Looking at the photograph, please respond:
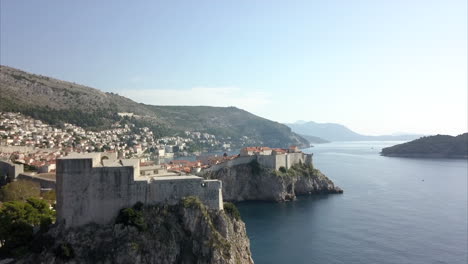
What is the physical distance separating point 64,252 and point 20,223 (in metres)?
4.52

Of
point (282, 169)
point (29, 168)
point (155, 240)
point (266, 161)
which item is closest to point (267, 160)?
point (266, 161)

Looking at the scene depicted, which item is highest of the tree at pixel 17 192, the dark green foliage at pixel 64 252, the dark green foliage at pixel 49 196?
the tree at pixel 17 192

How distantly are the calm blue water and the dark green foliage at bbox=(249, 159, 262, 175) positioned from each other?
4.66 m

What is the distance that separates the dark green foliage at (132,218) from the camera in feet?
71.8

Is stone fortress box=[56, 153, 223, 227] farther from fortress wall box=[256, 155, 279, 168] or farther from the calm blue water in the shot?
fortress wall box=[256, 155, 279, 168]

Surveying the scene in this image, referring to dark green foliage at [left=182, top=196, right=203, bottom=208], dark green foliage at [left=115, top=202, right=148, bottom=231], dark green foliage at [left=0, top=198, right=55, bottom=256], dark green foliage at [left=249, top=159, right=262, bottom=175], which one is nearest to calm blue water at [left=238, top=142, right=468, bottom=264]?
dark green foliage at [left=249, top=159, right=262, bottom=175]

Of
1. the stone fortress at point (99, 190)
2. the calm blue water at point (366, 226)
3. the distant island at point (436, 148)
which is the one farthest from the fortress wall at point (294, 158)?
the distant island at point (436, 148)

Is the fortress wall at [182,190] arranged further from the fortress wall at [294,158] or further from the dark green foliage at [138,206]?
the fortress wall at [294,158]

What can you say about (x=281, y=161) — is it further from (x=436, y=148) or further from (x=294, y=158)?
(x=436, y=148)

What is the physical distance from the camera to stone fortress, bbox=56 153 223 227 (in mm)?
21984

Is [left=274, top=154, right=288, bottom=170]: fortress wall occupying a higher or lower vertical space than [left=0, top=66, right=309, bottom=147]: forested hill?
lower

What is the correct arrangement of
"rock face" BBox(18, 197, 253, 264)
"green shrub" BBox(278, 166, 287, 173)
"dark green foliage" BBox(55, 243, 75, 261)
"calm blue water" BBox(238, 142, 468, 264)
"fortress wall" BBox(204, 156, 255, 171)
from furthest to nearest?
"green shrub" BBox(278, 166, 287, 173) < "fortress wall" BBox(204, 156, 255, 171) < "calm blue water" BBox(238, 142, 468, 264) < "rock face" BBox(18, 197, 253, 264) < "dark green foliage" BBox(55, 243, 75, 261)

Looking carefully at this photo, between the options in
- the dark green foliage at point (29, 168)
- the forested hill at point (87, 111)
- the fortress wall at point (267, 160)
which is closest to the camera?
the dark green foliage at point (29, 168)

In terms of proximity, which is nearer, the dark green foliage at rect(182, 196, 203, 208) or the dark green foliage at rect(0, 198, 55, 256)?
the dark green foliage at rect(0, 198, 55, 256)
